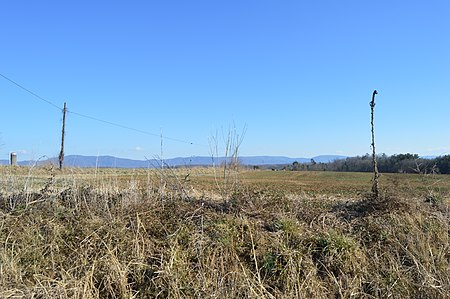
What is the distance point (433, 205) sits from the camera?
25.8ft

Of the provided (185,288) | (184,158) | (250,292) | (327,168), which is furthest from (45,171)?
→ (327,168)

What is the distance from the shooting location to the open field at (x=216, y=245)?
5.26 m

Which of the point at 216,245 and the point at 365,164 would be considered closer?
the point at 216,245

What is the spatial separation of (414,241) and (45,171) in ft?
27.6

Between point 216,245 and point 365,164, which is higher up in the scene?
point 365,164

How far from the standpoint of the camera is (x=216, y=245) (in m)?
5.95

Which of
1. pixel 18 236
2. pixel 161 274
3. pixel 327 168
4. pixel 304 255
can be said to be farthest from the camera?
pixel 327 168

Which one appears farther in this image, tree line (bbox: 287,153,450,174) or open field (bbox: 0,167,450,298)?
tree line (bbox: 287,153,450,174)

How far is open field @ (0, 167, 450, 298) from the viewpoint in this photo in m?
5.26

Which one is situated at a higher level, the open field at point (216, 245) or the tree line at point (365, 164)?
the tree line at point (365, 164)

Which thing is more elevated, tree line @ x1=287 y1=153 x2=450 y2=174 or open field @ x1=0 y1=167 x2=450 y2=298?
tree line @ x1=287 y1=153 x2=450 y2=174

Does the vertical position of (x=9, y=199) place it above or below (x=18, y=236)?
above

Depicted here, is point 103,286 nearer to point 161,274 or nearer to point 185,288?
point 161,274

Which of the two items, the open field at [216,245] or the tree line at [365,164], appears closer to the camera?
the open field at [216,245]
